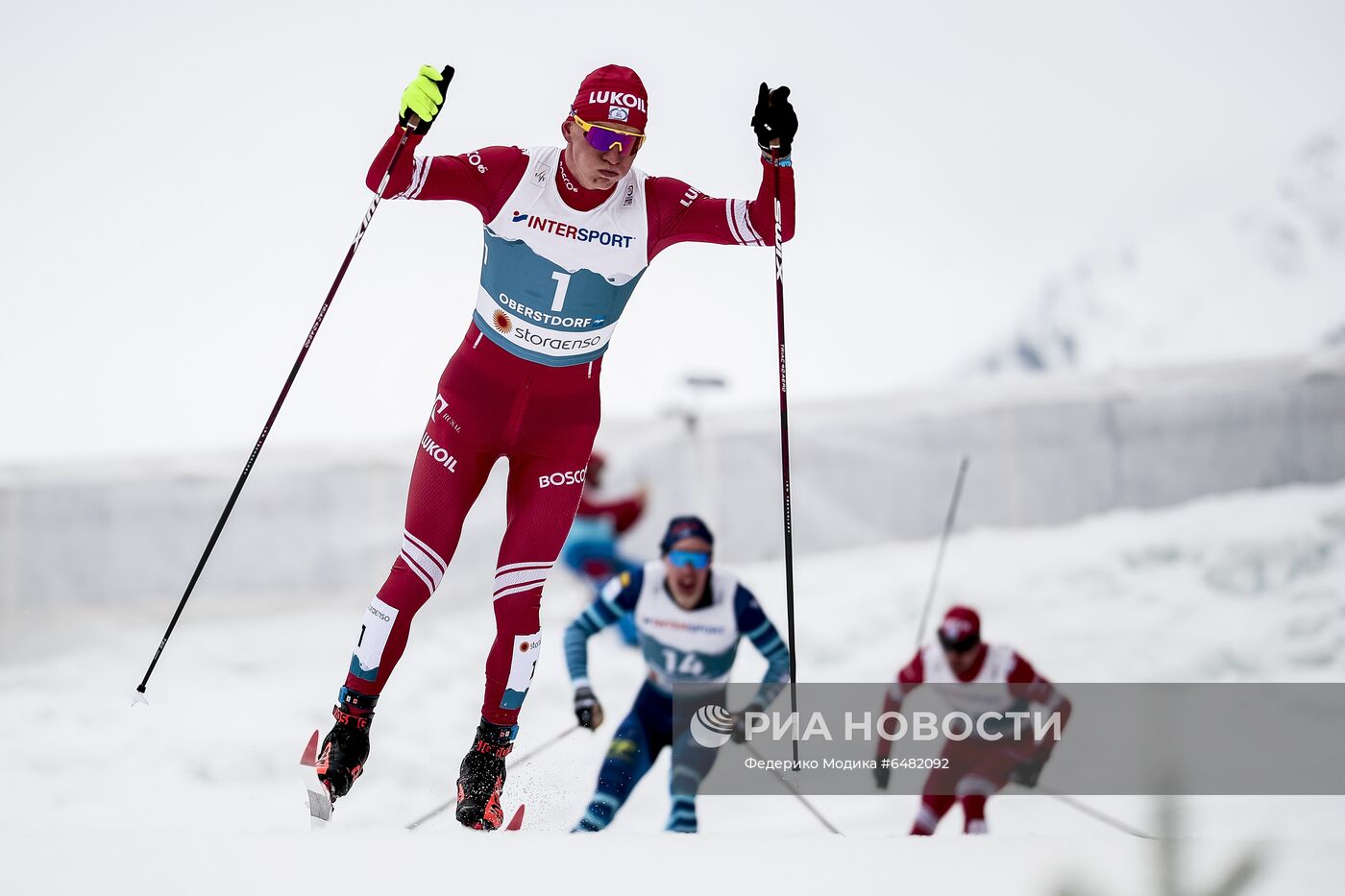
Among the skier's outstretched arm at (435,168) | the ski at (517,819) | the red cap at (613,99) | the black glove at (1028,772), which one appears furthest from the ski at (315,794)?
the black glove at (1028,772)

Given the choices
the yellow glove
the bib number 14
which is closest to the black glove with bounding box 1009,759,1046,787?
the bib number 14

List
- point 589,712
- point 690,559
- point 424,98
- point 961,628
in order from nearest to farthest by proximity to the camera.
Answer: point 424,98 → point 589,712 → point 690,559 → point 961,628

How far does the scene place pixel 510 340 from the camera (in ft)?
10.3

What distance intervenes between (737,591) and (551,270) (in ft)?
8.17

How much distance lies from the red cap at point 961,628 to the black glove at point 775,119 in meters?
2.84

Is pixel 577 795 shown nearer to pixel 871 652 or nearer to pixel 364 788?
pixel 364 788

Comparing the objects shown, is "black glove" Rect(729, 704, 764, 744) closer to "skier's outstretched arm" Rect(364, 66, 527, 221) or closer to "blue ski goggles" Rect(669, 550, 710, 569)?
"blue ski goggles" Rect(669, 550, 710, 569)

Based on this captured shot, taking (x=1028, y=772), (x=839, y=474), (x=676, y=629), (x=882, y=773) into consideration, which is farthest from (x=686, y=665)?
(x=839, y=474)

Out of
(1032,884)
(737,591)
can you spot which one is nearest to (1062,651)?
(737,591)

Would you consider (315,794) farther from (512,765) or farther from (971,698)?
(971,698)

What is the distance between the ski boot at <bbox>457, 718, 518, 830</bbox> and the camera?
307 cm

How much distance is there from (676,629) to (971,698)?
149 centimetres

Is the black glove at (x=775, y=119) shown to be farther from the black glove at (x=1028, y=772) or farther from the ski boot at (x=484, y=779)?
the black glove at (x=1028, y=772)

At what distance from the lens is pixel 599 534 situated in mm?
7125
